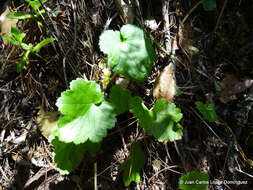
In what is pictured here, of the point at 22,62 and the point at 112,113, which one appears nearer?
the point at 112,113

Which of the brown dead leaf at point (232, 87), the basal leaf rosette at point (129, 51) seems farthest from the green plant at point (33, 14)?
the brown dead leaf at point (232, 87)

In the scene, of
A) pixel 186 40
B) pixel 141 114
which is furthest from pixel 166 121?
pixel 186 40

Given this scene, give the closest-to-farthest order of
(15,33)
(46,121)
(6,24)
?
(15,33), (46,121), (6,24)

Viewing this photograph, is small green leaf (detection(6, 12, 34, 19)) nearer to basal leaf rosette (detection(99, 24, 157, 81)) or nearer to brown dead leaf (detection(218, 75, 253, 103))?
basal leaf rosette (detection(99, 24, 157, 81))

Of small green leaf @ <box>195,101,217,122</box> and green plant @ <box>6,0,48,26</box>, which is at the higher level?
green plant @ <box>6,0,48,26</box>

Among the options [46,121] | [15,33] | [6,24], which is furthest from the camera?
[6,24]

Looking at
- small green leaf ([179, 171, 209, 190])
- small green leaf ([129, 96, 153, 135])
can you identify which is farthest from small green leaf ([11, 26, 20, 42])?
small green leaf ([179, 171, 209, 190])

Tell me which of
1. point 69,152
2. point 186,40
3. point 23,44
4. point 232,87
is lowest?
point 232,87

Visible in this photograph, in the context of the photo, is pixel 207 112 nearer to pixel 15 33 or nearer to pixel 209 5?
pixel 209 5
